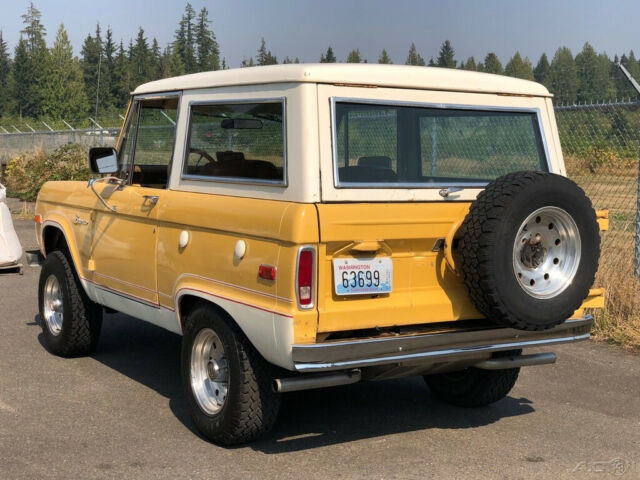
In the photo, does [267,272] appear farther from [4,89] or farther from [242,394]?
[4,89]

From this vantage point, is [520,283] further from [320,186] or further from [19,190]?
[19,190]

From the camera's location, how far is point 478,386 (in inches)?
228

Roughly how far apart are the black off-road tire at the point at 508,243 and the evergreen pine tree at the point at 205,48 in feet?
310

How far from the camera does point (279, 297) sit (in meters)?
4.48

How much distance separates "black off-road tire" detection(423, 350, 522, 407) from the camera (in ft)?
19.0

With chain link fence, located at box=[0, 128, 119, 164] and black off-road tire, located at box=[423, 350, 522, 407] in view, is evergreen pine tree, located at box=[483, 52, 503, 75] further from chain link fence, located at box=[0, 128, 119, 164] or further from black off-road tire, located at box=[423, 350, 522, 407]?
black off-road tire, located at box=[423, 350, 522, 407]

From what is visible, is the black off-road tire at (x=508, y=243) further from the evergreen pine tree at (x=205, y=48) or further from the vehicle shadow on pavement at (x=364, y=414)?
the evergreen pine tree at (x=205, y=48)

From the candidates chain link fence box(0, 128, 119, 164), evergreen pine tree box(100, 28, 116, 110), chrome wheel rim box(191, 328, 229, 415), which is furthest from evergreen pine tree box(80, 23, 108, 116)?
chrome wheel rim box(191, 328, 229, 415)

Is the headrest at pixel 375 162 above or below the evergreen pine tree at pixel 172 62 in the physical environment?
below

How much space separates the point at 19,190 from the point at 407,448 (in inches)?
735

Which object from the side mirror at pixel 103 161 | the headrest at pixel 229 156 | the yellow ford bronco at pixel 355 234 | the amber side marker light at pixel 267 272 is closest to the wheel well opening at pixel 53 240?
the side mirror at pixel 103 161

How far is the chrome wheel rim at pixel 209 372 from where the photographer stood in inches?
202

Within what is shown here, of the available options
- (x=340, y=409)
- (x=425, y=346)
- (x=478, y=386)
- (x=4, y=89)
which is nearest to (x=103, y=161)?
(x=340, y=409)

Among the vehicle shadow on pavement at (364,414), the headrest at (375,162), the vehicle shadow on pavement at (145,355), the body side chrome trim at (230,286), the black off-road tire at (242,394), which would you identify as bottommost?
the vehicle shadow on pavement at (364,414)
